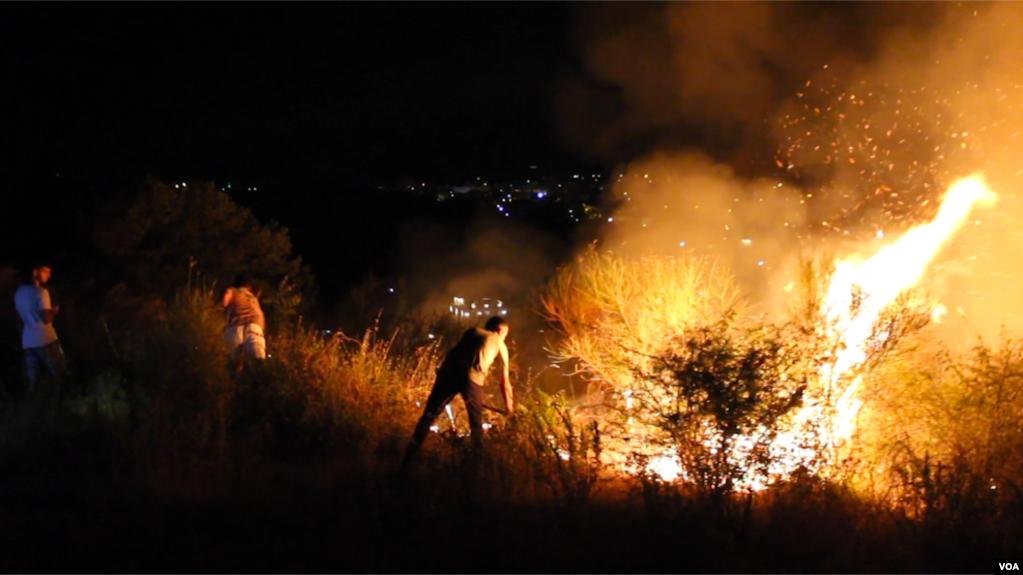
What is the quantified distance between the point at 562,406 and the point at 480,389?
0.77 m

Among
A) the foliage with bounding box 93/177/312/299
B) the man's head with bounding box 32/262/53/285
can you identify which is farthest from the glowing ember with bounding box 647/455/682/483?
the foliage with bounding box 93/177/312/299

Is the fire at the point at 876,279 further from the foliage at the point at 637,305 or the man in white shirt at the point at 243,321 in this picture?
the man in white shirt at the point at 243,321

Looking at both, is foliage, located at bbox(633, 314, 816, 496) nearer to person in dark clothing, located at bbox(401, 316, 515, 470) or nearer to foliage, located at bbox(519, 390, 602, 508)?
foliage, located at bbox(519, 390, 602, 508)

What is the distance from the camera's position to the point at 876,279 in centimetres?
837

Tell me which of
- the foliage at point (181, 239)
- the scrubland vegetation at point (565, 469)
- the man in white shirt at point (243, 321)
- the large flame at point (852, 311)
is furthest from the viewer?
the foliage at point (181, 239)

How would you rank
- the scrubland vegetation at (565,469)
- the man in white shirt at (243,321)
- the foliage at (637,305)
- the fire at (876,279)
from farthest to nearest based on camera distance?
the man in white shirt at (243,321) → the foliage at (637,305) → the fire at (876,279) → the scrubland vegetation at (565,469)

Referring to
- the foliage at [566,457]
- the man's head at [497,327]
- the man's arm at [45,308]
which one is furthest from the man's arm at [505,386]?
the man's arm at [45,308]

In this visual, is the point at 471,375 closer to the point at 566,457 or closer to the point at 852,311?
the point at 566,457

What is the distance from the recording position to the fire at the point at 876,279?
6863 mm

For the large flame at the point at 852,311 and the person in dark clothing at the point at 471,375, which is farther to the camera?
the person in dark clothing at the point at 471,375

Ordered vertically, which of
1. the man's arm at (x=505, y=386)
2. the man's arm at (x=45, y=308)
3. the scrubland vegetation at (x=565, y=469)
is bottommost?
the scrubland vegetation at (x=565, y=469)

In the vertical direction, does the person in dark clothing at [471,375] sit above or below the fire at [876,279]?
below

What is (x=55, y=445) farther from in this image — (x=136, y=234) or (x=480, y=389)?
(x=136, y=234)

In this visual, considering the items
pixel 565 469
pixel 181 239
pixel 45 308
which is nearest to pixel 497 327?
pixel 565 469
